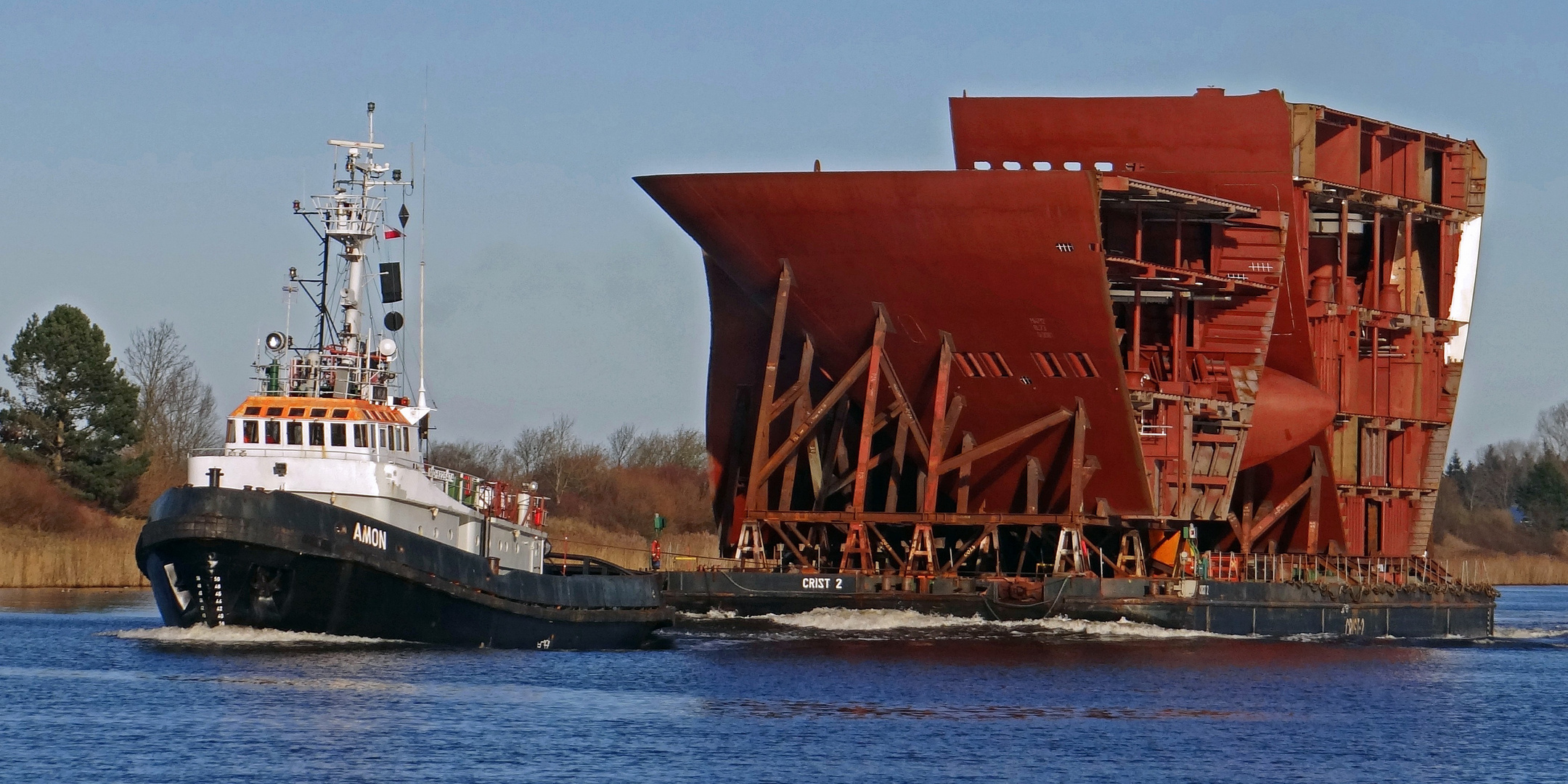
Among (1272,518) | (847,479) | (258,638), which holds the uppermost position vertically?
(847,479)

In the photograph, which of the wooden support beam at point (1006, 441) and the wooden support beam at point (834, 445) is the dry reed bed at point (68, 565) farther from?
the wooden support beam at point (1006, 441)

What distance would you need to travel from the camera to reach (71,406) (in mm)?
68562

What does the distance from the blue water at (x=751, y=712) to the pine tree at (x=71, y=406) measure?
2764 centimetres

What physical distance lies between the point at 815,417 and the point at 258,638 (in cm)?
1641

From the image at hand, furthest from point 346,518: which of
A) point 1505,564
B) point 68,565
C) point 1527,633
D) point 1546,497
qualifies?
point 1546,497

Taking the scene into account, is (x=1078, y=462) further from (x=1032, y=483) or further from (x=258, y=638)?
(x=258, y=638)

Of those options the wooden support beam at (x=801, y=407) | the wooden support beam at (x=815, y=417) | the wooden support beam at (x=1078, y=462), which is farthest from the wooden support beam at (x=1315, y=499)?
the wooden support beam at (x=801, y=407)

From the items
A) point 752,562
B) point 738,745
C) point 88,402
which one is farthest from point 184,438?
point 738,745

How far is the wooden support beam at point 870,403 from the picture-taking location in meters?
44.8

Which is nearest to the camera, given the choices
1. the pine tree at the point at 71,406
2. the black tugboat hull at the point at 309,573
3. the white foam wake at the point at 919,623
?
the black tugboat hull at the point at 309,573

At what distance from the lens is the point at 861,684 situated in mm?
33094

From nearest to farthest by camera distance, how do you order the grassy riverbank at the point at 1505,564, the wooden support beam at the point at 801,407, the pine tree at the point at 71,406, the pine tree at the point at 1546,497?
the wooden support beam at the point at 801,407 → the pine tree at the point at 71,406 → the grassy riverbank at the point at 1505,564 → the pine tree at the point at 1546,497

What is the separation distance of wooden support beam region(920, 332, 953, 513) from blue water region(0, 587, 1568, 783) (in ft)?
13.4

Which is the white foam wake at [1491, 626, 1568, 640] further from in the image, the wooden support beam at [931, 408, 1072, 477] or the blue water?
the wooden support beam at [931, 408, 1072, 477]
